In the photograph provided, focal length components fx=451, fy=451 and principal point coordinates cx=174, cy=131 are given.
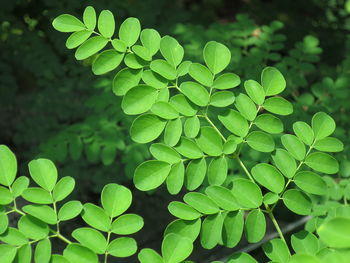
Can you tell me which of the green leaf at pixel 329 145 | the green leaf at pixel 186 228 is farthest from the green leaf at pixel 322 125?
the green leaf at pixel 186 228

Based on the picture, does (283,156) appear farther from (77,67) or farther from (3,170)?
(77,67)

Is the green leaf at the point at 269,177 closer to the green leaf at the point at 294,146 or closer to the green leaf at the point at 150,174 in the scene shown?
the green leaf at the point at 294,146

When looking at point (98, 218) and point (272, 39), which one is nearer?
point (98, 218)

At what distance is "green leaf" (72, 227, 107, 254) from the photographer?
832 millimetres

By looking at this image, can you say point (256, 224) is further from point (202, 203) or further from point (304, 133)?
point (304, 133)

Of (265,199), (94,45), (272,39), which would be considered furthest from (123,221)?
(272,39)

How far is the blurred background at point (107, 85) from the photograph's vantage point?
69.7 inches

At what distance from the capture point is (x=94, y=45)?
1.00m

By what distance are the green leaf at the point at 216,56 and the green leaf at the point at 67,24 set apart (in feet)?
0.93

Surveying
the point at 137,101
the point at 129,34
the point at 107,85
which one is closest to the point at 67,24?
the point at 129,34

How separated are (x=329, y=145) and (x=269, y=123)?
13cm

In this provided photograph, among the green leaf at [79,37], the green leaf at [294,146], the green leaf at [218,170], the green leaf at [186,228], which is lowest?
→ the green leaf at [186,228]

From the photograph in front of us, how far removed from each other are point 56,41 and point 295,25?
170cm

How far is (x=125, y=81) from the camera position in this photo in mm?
963
